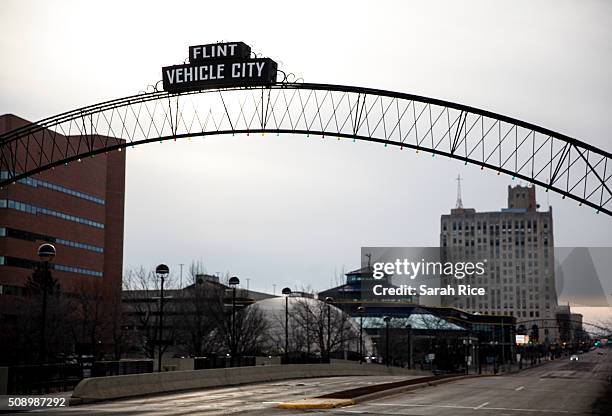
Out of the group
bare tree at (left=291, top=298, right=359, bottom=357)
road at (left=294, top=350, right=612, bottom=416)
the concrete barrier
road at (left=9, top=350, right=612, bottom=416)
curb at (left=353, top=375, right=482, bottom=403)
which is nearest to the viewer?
road at (left=9, top=350, right=612, bottom=416)

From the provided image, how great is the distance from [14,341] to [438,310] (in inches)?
5121

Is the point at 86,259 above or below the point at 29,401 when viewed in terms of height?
above

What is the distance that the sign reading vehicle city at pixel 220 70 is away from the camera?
43.0m

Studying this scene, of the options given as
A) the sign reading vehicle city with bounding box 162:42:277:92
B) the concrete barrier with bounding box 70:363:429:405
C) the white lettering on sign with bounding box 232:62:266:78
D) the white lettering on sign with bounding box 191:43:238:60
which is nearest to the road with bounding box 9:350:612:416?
the concrete barrier with bounding box 70:363:429:405

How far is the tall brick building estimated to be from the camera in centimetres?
10738

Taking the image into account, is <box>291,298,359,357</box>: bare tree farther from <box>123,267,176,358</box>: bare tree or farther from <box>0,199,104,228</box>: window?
<box>0,199,104,228</box>: window

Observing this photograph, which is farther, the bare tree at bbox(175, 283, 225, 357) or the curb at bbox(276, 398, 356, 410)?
the bare tree at bbox(175, 283, 225, 357)

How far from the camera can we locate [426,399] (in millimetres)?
31156

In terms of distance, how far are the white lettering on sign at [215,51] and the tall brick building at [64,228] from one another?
5491 cm

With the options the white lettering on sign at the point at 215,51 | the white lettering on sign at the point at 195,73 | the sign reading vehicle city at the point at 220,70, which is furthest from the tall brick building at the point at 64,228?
the white lettering on sign at the point at 215,51

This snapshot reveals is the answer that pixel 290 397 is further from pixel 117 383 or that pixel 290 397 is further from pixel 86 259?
pixel 86 259

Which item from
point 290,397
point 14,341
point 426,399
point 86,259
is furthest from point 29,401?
point 86,259

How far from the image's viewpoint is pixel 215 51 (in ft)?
144

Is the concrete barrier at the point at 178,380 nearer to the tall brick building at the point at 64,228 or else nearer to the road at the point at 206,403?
the road at the point at 206,403
